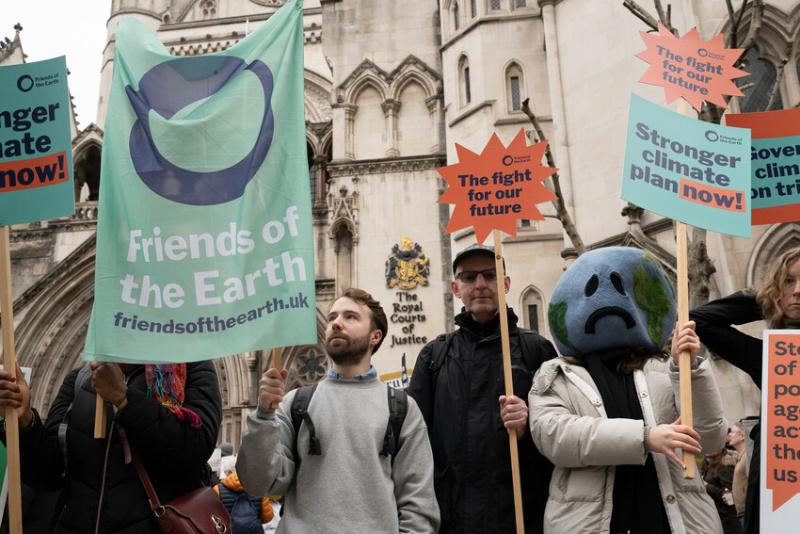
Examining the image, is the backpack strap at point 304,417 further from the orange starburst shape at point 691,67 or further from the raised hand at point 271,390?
the orange starburst shape at point 691,67

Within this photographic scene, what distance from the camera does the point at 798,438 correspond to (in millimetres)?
3021

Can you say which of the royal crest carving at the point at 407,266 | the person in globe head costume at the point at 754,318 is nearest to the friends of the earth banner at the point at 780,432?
the person in globe head costume at the point at 754,318

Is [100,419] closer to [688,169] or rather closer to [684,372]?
[684,372]

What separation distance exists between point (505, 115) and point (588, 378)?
11.7m

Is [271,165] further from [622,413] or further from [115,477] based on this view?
[622,413]

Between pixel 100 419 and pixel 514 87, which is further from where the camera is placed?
pixel 514 87

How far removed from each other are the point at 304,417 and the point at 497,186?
5.35ft

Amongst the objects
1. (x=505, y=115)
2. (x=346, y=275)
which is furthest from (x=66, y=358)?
(x=505, y=115)

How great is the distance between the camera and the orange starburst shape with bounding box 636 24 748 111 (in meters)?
3.56

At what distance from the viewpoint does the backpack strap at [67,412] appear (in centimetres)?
299

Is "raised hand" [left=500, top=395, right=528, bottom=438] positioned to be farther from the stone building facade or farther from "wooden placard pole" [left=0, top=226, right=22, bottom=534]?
the stone building facade

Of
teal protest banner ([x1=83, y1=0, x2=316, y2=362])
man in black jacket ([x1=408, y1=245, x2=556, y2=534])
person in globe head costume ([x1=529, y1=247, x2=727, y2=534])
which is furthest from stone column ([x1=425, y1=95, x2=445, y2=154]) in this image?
person in globe head costume ([x1=529, y1=247, x2=727, y2=534])

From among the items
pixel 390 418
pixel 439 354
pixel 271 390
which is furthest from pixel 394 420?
pixel 439 354

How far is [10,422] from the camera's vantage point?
2.81m
